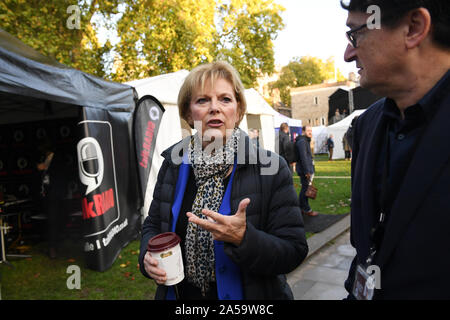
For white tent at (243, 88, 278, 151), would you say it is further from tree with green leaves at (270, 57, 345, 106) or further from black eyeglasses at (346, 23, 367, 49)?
tree with green leaves at (270, 57, 345, 106)

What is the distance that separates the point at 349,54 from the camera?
133 cm

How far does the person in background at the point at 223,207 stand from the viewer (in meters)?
1.38

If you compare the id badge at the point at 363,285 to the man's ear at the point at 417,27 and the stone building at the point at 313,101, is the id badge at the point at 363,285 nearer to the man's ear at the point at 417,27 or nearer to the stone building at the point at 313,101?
the man's ear at the point at 417,27

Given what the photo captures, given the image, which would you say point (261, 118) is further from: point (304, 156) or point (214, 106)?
point (214, 106)

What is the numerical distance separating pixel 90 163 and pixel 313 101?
58347 mm

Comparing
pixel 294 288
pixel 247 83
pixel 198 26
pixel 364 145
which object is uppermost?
pixel 198 26

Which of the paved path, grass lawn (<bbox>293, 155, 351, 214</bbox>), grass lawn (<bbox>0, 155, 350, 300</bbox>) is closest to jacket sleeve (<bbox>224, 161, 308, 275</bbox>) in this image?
the paved path

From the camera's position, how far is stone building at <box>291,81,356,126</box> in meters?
57.5

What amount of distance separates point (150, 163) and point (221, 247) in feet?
16.1

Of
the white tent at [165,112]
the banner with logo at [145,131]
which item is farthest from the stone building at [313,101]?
the banner with logo at [145,131]
